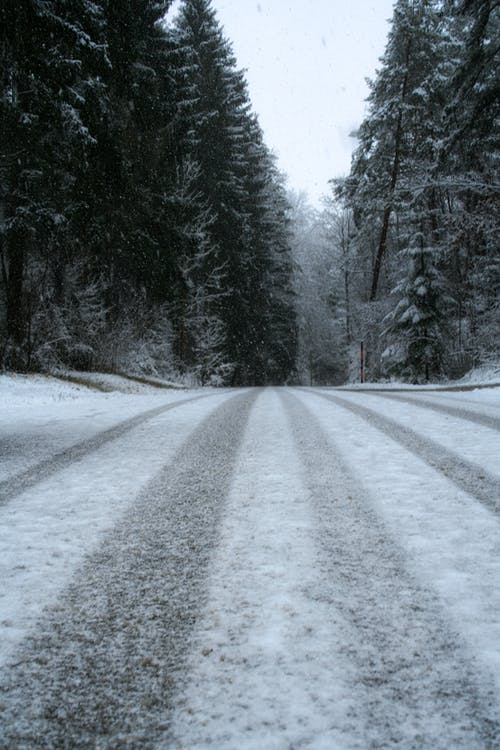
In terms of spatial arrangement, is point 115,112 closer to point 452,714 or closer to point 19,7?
point 19,7

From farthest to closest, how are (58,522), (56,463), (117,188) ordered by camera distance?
(117,188) < (56,463) < (58,522)

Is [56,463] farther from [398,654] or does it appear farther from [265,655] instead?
[398,654]

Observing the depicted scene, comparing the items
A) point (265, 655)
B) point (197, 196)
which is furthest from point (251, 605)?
point (197, 196)

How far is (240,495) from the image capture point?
2.02 m

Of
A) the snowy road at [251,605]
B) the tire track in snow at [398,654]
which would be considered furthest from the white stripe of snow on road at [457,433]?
the tire track in snow at [398,654]

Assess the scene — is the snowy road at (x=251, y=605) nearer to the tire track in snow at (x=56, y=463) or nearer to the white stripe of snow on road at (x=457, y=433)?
the tire track in snow at (x=56, y=463)

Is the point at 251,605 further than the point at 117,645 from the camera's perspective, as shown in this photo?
Yes

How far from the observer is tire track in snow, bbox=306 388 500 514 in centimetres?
196

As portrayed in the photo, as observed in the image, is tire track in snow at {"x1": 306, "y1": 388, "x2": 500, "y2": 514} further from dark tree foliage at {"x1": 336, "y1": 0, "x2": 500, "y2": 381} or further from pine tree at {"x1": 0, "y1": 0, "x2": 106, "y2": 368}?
dark tree foliage at {"x1": 336, "y1": 0, "x2": 500, "y2": 381}

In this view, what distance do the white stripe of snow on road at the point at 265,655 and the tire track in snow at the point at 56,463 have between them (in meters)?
1.13

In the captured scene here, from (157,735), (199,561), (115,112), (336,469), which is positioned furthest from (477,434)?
(115,112)

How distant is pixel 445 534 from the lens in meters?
1.54

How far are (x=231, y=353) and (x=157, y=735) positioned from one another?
22789 millimetres

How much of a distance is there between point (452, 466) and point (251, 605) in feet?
5.66
